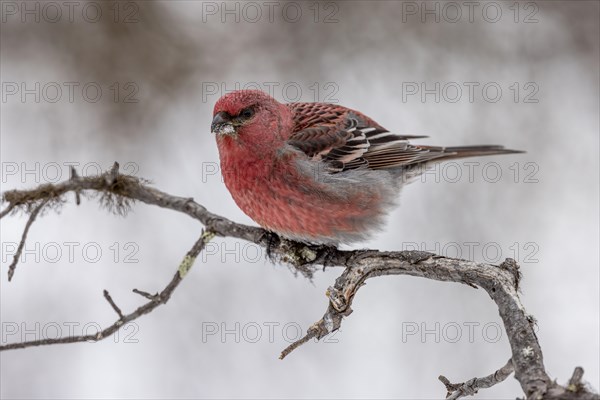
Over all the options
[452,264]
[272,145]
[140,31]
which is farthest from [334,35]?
[452,264]

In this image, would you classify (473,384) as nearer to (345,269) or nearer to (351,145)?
(345,269)

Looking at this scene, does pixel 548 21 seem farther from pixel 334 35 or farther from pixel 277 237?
pixel 277 237

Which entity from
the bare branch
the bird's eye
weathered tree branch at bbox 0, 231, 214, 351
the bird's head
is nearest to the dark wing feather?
the bird's head

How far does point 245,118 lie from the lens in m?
4.50

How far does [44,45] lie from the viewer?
641 cm

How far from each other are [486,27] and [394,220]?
2132 mm

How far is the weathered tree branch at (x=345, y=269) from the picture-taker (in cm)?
292

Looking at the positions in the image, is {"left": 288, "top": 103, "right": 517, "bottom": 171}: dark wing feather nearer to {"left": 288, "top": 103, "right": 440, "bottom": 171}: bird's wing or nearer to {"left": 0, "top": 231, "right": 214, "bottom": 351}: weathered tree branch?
{"left": 288, "top": 103, "right": 440, "bottom": 171}: bird's wing

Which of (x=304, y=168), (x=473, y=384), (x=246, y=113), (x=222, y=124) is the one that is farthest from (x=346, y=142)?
(x=473, y=384)

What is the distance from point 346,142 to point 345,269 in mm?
1230

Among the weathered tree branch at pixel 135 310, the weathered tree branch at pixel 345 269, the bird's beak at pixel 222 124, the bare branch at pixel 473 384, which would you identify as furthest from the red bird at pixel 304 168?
the bare branch at pixel 473 384

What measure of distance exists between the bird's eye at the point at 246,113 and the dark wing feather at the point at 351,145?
0.33 metres

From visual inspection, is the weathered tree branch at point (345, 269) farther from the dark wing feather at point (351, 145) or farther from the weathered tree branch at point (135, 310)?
the dark wing feather at point (351, 145)

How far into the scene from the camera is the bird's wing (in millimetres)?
4758
